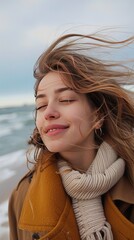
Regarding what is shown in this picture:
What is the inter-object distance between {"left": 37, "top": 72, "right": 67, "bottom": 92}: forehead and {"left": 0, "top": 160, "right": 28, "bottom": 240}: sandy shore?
226cm

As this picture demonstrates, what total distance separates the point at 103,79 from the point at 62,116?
1.14 feet

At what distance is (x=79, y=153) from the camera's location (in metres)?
2.02

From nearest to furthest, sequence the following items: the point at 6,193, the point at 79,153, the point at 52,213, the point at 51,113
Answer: the point at 52,213 → the point at 51,113 → the point at 79,153 → the point at 6,193

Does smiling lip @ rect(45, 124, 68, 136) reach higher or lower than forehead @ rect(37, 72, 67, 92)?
lower

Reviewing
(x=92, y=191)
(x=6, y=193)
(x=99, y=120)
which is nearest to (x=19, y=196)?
(x=92, y=191)

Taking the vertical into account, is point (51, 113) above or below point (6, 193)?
above

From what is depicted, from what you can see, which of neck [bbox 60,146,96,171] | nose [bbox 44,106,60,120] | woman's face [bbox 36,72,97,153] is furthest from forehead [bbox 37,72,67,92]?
neck [bbox 60,146,96,171]

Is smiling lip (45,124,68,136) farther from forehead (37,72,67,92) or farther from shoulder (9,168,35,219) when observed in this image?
shoulder (9,168,35,219)

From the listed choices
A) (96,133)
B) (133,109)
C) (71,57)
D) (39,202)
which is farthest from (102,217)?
(71,57)

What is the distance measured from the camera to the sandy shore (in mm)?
3909

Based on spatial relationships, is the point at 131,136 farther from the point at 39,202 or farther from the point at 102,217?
the point at 39,202

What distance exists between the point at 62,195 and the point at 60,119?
401 millimetres

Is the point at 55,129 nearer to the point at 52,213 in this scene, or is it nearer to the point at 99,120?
the point at 99,120

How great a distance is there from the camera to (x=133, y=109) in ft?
6.94
